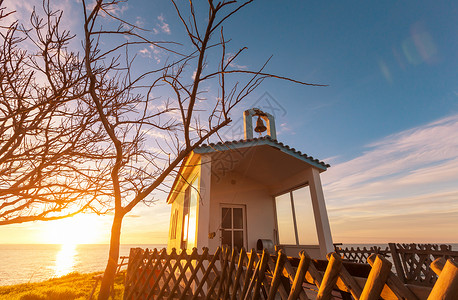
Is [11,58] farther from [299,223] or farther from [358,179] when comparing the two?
[358,179]

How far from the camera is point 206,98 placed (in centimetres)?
266

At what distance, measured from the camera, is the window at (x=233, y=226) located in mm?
7766

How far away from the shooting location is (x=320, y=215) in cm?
634

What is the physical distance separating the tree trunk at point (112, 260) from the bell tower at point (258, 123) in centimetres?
577

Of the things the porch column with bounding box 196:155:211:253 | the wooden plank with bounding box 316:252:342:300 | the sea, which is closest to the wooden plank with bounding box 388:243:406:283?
the porch column with bounding box 196:155:211:253

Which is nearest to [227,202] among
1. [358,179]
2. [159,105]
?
[159,105]

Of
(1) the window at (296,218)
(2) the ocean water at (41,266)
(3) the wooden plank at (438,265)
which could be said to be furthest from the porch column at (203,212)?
(2) the ocean water at (41,266)

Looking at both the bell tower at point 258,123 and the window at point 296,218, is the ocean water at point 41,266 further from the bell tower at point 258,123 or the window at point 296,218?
the bell tower at point 258,123

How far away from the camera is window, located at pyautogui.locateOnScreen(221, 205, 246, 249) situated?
777cm

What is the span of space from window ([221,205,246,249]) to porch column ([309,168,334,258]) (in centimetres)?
305

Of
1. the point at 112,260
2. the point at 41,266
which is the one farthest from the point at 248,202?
the point at 41,266

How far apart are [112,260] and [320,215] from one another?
19.5 ft

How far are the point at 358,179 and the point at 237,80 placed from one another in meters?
16.2

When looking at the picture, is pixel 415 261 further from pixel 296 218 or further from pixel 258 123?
pixel 258 123
